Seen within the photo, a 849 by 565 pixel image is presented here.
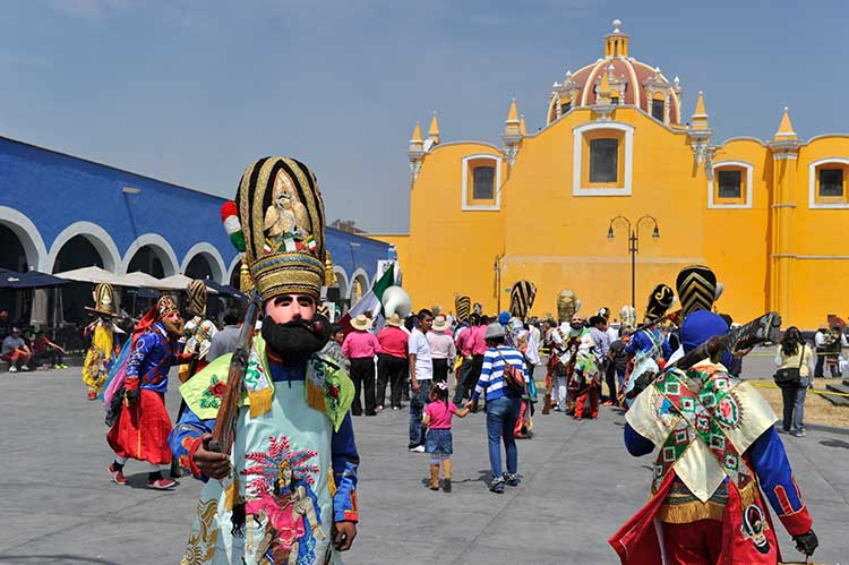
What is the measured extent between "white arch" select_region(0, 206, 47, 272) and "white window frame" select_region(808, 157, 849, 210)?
1543 inches

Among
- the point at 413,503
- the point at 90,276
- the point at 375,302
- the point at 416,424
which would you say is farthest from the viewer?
the point at 90,276

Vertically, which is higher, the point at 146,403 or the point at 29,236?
the point at 29,236

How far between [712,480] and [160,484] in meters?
6.02

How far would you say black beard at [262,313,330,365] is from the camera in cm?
345

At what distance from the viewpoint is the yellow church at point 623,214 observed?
147ft

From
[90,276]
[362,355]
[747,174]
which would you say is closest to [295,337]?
[362,355]

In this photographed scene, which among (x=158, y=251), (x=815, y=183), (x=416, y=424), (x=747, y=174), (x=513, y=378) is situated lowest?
(x=416, y=424)

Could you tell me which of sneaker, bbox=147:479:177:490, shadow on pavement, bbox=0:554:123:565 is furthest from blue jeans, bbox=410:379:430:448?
shadow on pavement, bbox=0:554:123:565

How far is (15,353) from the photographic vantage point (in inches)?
797

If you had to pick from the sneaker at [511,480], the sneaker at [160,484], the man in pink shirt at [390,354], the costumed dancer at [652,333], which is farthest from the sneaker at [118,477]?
the man in pink shirt at [390,354]

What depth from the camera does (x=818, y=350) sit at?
81.5 feet

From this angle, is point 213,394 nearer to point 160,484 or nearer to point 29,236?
point 160,484

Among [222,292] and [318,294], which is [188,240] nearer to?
[222,292]

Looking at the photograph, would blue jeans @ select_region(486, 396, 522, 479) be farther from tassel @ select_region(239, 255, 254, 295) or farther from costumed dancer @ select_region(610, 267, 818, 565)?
tassel @ select_region(239, 255, 254, 295)
